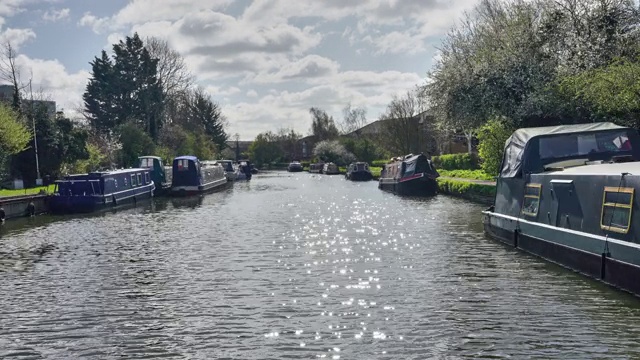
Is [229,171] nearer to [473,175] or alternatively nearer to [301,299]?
[473,175]

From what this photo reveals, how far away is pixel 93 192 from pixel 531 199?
76.5ft

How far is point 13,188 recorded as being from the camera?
120ft

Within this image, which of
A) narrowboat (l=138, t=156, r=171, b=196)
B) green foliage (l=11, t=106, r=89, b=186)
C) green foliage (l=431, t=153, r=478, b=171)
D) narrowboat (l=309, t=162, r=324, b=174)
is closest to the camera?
green foliage (l=11, t=106, r=89, b=186)

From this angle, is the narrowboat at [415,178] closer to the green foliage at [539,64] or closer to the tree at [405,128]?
the green foliage at [539,64]

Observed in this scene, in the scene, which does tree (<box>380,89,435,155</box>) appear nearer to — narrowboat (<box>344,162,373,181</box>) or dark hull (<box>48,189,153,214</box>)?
narrowboat (<box>344,162,373,181</box>)

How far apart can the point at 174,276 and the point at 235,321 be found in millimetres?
4146

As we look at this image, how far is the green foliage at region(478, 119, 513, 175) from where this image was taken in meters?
30.0

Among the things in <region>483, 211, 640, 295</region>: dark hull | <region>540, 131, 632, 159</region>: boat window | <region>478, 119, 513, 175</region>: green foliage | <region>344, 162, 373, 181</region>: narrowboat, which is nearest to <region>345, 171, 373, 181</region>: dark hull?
<region>344, 162, 373, 181</region>: narrowboat

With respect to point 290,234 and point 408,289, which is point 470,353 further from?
point 290,234

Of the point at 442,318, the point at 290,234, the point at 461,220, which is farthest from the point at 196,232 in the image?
the point at 442,318

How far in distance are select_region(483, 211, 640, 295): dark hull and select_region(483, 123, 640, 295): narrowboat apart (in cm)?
2

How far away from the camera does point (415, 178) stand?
122ft

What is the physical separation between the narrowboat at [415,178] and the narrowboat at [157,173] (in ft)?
54.9

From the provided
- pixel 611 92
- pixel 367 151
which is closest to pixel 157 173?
pixel 611 92
